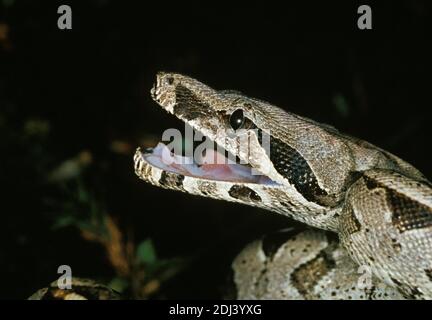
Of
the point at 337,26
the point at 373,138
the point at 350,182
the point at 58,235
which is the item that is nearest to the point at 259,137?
the point at 350,182

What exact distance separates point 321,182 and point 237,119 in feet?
2.37

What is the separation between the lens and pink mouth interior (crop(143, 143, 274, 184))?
3520 millimetres

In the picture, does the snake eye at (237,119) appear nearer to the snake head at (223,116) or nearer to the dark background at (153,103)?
the snake head at (223,116)

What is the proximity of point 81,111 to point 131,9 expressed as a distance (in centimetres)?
144

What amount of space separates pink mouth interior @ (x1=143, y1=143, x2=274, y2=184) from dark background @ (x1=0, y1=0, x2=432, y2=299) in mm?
1560

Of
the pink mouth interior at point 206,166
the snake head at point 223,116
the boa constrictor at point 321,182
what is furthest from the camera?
the pink mouth interior at point 206,166

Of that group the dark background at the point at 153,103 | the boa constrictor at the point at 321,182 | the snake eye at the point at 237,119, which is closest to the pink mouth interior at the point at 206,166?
the boa constrictor at the point at 321,182

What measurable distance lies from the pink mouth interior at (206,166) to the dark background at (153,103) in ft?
5.12

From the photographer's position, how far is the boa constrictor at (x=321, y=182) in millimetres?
2945

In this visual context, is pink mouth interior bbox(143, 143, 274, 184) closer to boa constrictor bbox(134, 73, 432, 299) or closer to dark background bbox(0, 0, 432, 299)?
boa constrictor bbox(134, 73, 432, 299)

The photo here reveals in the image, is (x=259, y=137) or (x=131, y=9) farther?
(x=131, y=9)
